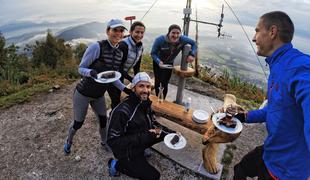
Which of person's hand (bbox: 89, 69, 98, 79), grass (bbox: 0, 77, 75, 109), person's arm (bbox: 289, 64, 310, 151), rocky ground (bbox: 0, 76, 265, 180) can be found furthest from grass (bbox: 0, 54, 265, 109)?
person's arm (bbox: 289, 64, 310, 151)

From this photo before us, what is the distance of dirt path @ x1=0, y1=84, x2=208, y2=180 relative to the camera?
12.0 ft

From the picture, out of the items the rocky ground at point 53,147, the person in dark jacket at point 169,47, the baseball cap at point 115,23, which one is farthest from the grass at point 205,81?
the baseball cap at point 115,23

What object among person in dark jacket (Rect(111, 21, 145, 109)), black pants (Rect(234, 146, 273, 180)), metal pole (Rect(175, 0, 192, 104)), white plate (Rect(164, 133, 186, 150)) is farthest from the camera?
metal pole (Rect(175, 0, 192, 104))

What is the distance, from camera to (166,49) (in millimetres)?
4809

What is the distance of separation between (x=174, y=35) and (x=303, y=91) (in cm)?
336

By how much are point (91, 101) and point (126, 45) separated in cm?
114

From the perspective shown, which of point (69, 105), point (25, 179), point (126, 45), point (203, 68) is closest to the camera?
point (25, 179)

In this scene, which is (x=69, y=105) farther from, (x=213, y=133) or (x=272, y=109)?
(x=272, y=109)

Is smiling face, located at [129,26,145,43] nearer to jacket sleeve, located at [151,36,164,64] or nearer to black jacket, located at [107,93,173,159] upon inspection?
jacket sleeve, located at [151,36,164,64]

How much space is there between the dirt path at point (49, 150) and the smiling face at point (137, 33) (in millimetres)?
2119

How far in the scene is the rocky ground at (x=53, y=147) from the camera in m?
3.65

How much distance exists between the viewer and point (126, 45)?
387cm

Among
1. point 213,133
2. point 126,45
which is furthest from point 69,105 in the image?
point 213,133

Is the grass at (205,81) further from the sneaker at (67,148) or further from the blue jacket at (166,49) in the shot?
the blue jacket at (166,49)
